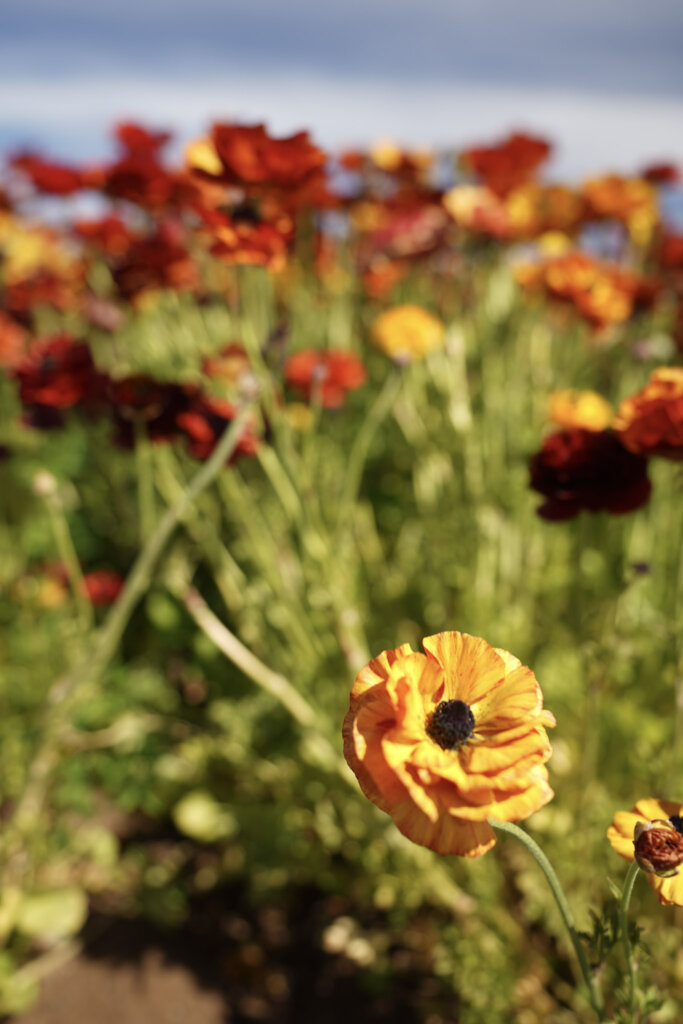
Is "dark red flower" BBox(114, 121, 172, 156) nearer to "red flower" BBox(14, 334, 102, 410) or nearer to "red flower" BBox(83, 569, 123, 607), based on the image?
"red flower" BBox(14, 334, 102, 410)

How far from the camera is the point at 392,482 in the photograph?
212cm

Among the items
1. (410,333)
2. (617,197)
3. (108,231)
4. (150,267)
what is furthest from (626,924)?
(617,197)

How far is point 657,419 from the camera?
742 millimetres

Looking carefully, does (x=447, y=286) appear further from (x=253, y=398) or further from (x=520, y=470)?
(x=253, y=398)

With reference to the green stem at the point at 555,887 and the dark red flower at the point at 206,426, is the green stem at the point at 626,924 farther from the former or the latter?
the dark red flower at the point at 206,426

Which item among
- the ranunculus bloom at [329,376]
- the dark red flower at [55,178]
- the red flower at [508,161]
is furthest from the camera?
the dark red flower at [55,178]

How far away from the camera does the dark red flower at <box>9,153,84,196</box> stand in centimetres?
219

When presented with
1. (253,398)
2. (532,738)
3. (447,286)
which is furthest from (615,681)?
(447,286)

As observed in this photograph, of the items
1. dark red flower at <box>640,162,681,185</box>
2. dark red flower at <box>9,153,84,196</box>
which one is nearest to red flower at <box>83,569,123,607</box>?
dark red flower at <box>9,153,84,196</box>

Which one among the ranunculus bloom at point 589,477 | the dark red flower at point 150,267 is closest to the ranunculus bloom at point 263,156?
the ranunculus bloom at point 589,477

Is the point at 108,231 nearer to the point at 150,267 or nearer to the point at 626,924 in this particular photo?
the point at 150,267

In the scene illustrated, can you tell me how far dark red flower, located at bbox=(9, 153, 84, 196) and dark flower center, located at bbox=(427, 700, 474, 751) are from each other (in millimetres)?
2094

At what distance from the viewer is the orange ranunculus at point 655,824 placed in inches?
19.6

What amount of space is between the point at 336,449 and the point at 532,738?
4.71 ft
